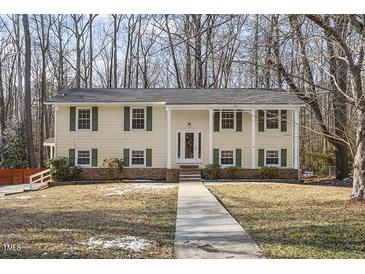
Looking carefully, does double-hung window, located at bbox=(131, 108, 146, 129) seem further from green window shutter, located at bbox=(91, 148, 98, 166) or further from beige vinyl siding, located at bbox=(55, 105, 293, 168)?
green window shutter, located at bbox=(91, 148, 98, 166)

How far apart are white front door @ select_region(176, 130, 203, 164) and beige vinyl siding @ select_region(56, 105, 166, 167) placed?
776 mm

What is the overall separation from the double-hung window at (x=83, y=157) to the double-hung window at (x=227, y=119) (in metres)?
6.68

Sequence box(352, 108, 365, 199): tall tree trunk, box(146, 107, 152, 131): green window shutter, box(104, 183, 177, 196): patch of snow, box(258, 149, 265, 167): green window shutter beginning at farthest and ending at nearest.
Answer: box(146, 107, 152, 131): green window shutter < box(258, 149, 265, 167): green window shutter < box(104, 183, 177, 196): patch of snow < box(352, 108, 365, 199): tall tree trunk

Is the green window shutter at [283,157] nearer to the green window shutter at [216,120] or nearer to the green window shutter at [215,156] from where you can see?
the green window shutter at [215,156]

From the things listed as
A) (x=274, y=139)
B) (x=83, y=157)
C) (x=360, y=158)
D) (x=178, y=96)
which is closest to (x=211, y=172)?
(x=274, y=139)

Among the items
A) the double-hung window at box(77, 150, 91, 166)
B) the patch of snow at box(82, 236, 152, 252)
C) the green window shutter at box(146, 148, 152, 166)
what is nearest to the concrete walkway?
the patch of snow at box(82, 236, 152, 252)

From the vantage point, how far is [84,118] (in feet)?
68.7

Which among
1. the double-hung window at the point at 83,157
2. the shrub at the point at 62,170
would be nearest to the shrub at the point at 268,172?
the double-hung window at the point at 83,157

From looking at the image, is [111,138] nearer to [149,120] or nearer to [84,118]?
[84,118]

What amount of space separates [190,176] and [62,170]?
5816mm

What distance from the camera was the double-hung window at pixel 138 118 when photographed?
2094cm

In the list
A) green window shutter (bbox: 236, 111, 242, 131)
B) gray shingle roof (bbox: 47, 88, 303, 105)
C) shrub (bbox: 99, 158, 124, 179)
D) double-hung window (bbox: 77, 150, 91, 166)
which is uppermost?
gray shingle roof (bbox: 47, 88, 303, 105)

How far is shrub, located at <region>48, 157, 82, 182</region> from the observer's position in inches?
766

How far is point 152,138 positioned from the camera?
20875mm
